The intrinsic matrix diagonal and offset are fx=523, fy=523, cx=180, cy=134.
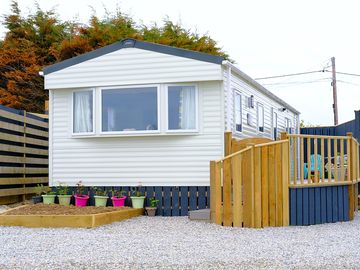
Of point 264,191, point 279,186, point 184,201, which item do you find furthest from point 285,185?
point 184,201

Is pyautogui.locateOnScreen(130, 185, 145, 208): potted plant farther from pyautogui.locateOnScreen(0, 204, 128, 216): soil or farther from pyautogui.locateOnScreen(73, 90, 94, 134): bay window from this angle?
pyautogui.locateOnScreen(73, 90, 94, 134): bay window

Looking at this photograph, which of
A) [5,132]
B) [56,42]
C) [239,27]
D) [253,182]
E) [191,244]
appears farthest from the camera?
[56,42]

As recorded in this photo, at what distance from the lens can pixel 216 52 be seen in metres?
22.5

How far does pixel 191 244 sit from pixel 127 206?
4.18m

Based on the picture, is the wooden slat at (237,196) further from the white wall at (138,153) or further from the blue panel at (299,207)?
the white wall at (138,153)

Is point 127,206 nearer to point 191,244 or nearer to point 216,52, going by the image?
point 191,244

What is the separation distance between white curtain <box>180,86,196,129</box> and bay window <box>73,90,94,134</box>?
1.92 meters

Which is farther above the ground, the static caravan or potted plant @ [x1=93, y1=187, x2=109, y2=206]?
the static caravan

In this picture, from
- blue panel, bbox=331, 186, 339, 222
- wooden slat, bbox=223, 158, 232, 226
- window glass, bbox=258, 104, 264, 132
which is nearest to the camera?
wooden slat, bbox=223, 158, 232, 226

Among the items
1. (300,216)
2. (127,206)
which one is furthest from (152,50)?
(300,216)

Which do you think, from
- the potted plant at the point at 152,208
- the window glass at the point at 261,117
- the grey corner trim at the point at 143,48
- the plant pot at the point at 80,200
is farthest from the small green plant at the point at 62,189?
the window glass at the point at 261,117

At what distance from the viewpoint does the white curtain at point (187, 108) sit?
33.9 feet

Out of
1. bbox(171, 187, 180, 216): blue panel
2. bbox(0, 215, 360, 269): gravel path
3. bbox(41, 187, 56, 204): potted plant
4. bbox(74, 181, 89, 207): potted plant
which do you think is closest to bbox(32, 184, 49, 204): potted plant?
bbox(41, 187, 56, 204): potted plant

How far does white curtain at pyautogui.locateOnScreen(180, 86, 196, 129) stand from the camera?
10.3 meters
